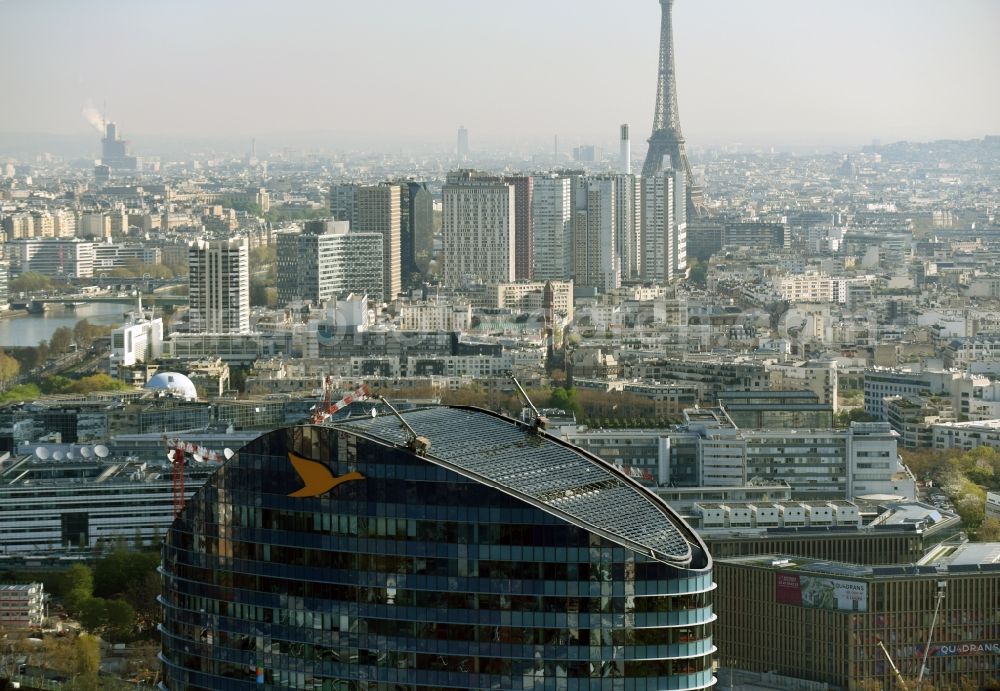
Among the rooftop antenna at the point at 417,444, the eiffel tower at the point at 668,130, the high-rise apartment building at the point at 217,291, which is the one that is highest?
the eiffel tower at the point at 668,130

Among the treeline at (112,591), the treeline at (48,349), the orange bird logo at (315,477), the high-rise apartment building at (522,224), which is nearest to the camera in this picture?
the orange bird logo at (315,477)

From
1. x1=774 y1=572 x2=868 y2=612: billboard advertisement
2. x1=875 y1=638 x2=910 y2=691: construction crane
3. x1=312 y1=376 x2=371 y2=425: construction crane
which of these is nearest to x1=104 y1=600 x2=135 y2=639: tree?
x1=312 y1=376 x2=371 y2=425: construction crane

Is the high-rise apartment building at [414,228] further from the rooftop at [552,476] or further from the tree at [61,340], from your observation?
the rooftop at [552,476]

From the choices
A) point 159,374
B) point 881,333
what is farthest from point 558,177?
point 159,374

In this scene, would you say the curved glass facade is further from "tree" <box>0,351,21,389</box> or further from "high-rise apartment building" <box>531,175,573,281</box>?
"high-rise apartment building" <box>531,175,573,281</box>

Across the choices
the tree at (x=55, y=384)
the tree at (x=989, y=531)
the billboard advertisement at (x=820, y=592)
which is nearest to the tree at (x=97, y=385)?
the tree at (x=55, y=384)

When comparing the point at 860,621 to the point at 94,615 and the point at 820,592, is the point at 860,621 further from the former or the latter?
the point at 94,615

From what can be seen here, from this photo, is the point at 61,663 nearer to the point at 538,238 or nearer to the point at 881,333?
the point at 881,333
